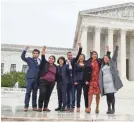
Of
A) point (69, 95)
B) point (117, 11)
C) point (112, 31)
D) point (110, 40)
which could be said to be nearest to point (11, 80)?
point (110, 40)

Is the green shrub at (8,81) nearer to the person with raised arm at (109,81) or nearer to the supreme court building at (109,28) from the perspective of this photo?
the supreme court building at (109,28)

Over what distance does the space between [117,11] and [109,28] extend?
3.57 metres

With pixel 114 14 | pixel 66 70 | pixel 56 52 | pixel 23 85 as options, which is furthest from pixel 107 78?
pixel 56 52

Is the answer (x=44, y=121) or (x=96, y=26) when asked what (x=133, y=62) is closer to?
(x=96, y=26)

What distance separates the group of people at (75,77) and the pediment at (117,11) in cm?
3662

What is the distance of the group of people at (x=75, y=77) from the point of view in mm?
8695

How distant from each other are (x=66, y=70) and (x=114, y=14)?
3835 cm

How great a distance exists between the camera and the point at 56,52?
2217 inches

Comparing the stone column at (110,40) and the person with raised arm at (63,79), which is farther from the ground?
the stone column at (110,40)

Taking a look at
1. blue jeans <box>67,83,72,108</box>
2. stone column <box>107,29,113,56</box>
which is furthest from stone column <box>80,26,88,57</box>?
blue jeans <box>67,83,72,108</box>

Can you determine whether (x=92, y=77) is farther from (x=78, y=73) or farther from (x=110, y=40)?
(x=110, y=40)

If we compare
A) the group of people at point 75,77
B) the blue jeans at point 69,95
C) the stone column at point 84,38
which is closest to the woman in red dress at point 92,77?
the group of people at point 75,77

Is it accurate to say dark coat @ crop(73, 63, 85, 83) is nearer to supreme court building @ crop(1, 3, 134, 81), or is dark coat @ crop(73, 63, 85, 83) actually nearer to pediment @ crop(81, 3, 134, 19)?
supreme court building @ crop(1, 3, 134, 81)

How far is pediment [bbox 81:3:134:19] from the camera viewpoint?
45.3 meters
